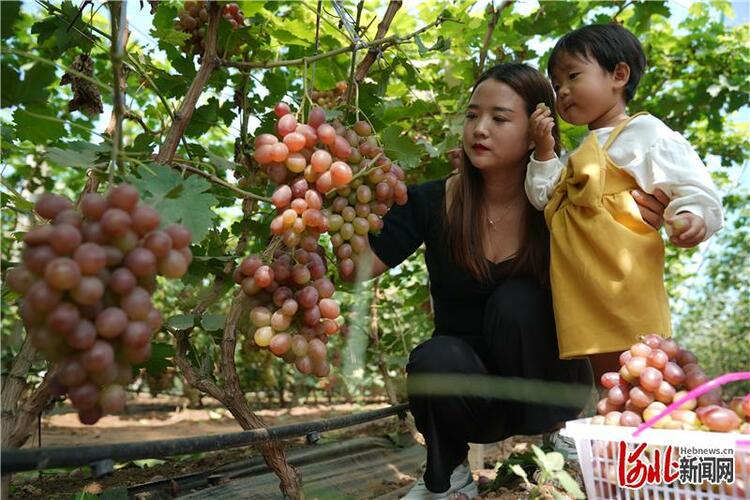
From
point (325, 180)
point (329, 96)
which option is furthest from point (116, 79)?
point (329, 96)

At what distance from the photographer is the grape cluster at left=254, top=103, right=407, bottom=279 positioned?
4.43ft

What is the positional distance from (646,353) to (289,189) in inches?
32.7

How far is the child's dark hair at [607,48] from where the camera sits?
6.43 ft

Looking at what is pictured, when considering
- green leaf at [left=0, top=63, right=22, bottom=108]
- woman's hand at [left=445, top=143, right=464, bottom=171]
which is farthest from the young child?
green leaf at [left=0, top=63, right=22, bottom=108]

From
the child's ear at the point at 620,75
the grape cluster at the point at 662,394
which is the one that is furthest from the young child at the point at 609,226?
A: the grape cluster at the point at 662,394

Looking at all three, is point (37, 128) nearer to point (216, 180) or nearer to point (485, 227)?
point (216, 180)

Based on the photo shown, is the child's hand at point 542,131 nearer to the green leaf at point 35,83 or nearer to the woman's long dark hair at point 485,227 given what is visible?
the woman's long dark hair at point 485,227

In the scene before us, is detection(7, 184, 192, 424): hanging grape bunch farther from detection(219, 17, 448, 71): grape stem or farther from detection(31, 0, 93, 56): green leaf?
detection(31, 0, 93, 56): green leaf

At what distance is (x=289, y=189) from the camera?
4.47 ft

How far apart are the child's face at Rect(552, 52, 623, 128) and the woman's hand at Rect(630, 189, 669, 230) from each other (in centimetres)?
32

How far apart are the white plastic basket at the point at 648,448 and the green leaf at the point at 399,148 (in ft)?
2.52

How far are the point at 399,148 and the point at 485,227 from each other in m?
0.48

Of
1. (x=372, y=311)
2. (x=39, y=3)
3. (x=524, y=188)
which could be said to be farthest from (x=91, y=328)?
(x=372, y=311)

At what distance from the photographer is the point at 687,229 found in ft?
5.23
